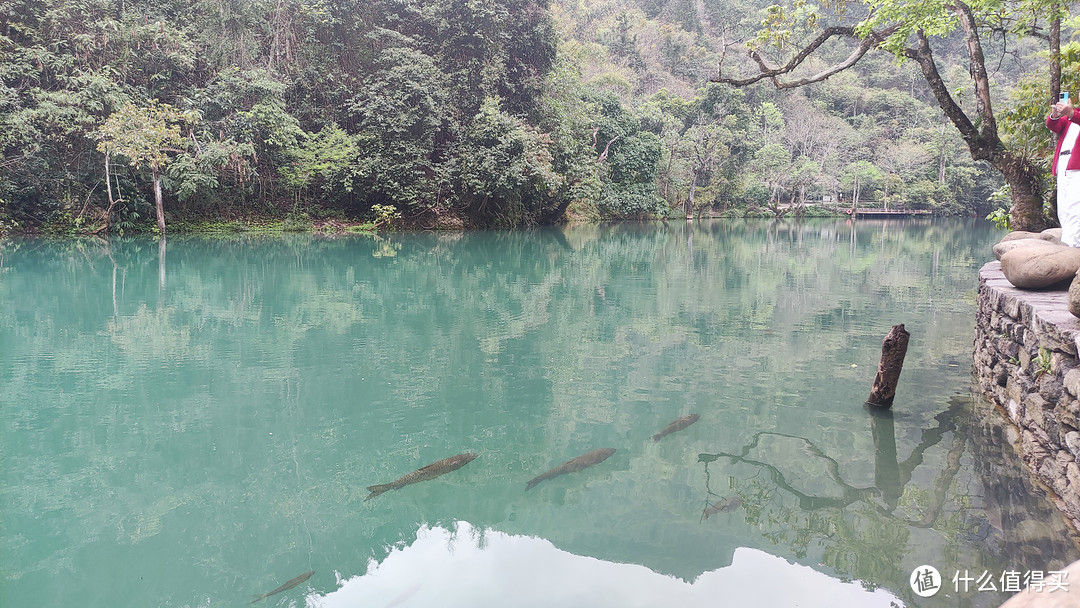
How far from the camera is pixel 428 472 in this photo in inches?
153

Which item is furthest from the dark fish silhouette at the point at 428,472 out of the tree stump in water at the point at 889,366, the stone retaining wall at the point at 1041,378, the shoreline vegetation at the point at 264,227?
the shoreline vegetation at the point at 264,227

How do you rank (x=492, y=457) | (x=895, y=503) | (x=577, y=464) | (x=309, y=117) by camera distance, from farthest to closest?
(x=309, y=117) < (x=492, y=457) < (x=577, y=464) < (x=895, y=503)

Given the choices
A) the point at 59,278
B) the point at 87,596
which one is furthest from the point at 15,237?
the point at 87,596

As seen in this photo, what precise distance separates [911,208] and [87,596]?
43.2 metres

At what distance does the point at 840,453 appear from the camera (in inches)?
164

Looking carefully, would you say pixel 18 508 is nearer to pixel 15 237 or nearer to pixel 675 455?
pixel 675 455

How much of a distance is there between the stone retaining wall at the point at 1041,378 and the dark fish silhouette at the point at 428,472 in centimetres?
317

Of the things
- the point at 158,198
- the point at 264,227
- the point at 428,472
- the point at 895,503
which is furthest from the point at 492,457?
the point at 264,227

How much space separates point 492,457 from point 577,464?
1.80 feet

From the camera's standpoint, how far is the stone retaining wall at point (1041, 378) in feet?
10.5

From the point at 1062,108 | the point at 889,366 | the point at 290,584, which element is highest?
the point at 1062,108

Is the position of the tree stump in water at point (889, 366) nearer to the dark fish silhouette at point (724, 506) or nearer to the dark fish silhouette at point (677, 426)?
the dark fish silhouette at point (677, 426)

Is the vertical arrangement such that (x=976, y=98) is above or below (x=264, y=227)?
above

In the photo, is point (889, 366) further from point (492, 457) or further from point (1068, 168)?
point (492, 457)
